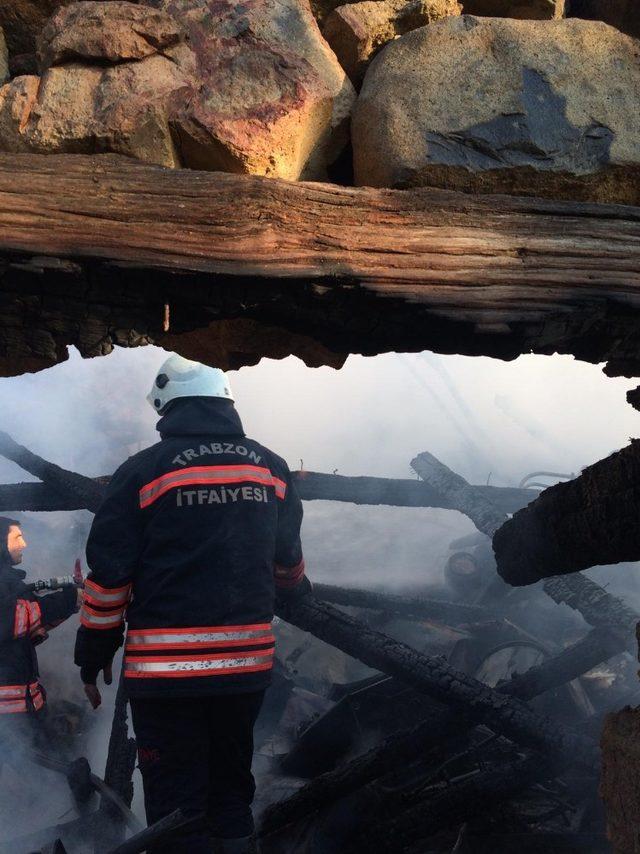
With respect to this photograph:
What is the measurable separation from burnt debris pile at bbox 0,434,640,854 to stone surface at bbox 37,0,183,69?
1.66 m

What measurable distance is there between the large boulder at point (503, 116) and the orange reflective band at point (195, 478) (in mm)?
1415

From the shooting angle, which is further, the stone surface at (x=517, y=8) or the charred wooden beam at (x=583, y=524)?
the stone surface at (x=517, y=8)

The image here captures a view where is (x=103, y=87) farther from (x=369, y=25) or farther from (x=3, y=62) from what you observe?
(x=369, y=25)

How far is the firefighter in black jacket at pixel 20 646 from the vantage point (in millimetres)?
5250

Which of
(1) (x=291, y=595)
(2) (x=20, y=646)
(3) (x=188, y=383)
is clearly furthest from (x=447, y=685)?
(2) (x=20, y=646)

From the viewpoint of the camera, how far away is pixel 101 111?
1.63 m

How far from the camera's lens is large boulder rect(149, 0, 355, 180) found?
1.66m

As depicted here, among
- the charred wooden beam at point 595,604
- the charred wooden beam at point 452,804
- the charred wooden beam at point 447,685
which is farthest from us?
the charred wooden beam at point 595,604

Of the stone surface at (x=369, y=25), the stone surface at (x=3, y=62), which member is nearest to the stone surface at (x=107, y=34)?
the stone surface at (x=3, y=62)

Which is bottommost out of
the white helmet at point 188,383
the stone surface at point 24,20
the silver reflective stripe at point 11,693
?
the silver reflective stripe at point 11,693

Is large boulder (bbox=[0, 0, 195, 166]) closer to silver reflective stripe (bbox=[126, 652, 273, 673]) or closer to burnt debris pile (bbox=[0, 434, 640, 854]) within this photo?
burnt debris pile (bbox=[0, 434, 640, 854])

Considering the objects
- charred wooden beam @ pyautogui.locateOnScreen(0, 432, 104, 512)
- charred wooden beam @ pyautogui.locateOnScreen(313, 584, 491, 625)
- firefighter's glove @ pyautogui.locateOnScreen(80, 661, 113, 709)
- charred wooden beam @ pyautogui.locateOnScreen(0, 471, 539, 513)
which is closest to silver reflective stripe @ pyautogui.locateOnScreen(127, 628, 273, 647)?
firefighter's glove @ pyautogui.locateOnScreen(80, 661, 113, 709)

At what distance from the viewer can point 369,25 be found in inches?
74.0

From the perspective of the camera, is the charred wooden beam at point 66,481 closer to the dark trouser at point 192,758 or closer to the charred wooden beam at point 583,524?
the dark trouser at point 192,758
